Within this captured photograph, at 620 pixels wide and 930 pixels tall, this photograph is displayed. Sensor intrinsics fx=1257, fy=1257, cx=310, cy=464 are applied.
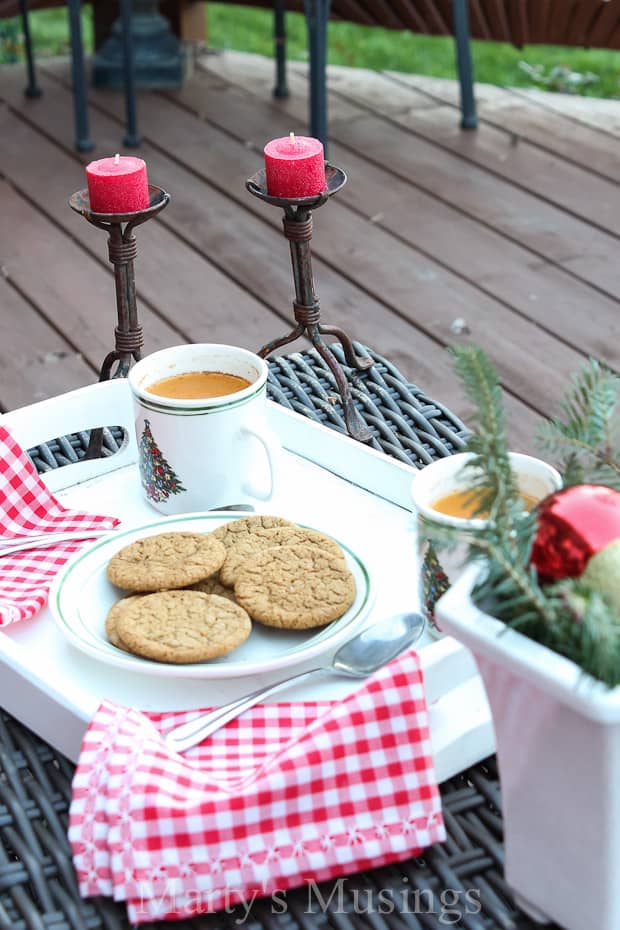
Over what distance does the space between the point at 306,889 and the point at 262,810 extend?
0.16 ft

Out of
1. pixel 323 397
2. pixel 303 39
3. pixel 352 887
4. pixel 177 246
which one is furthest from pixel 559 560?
pixel 303 39

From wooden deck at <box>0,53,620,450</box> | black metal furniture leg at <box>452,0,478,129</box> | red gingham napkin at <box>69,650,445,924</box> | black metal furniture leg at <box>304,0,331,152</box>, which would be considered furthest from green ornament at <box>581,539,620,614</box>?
black metal furniture leg at <box>452,0,478,129</box>

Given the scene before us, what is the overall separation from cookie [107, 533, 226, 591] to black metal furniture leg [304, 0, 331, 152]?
173cm

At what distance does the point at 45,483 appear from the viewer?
1.01 meters

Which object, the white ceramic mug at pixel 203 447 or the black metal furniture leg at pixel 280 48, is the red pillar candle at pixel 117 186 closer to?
the white ceramic mug at pixel 203 447

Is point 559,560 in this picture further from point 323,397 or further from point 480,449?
point 323,397

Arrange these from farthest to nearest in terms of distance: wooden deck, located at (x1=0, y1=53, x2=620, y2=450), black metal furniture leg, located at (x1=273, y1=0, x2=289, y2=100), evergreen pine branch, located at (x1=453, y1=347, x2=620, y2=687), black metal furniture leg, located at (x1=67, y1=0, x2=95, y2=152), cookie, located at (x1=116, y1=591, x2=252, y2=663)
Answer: black metal furniture leg, located at (x1=273, y1=0, x2=289, y2=100) < black metal furniture leg, located at (x1=67, y1=0, x2=95, y2=152) < wooden deck, located at (x1=0, y1=53, x2=620, y2=450) < cookie, located at (x1=116, y1=591, x2=252, y2=663) < evergreen pine branch, located at (x1=453, y1=347, x2=620, y2=687)

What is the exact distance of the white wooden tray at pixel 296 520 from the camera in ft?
2.35

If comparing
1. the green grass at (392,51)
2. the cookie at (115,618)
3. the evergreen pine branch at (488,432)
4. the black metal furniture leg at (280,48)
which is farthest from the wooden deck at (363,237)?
the evergreen pine branch at (488,432)

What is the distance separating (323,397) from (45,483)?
0.27 meters

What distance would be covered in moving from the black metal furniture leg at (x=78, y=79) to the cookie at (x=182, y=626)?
1.98 m

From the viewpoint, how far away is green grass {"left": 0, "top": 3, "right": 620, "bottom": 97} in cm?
325

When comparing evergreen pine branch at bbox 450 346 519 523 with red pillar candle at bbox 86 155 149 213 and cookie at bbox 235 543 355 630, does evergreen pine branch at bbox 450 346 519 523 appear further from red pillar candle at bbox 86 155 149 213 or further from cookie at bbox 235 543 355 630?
red pillar candle at bbox 86 155 149 213

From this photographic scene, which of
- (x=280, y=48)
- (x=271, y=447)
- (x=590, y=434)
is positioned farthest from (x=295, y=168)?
(x=280, y=48)
